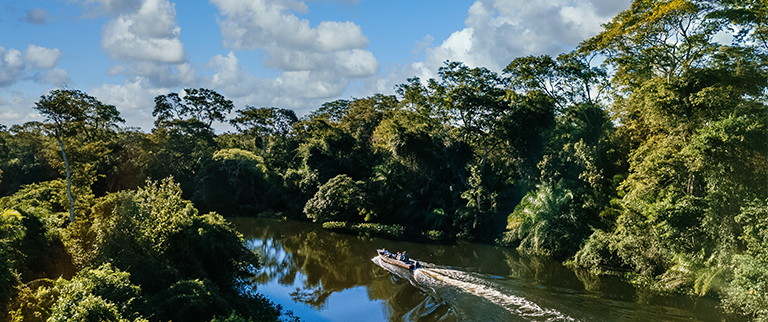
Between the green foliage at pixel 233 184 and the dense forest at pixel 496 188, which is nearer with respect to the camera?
the dense forest at pixel 496 188

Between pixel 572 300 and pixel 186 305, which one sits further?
pixel 572 300

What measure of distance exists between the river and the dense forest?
3.66 ft

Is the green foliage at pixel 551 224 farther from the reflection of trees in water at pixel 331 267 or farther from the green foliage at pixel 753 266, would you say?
the green foliage at pixel 753 266

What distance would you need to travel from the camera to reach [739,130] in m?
11.9

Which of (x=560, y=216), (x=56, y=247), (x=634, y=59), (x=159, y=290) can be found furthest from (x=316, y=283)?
(x=634, y=59)

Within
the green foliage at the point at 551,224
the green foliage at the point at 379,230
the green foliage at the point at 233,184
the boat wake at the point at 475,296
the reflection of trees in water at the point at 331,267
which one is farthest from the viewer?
the green foliage at the point at 233,184

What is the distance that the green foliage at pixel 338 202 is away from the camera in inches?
1145

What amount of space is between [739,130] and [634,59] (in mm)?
6547

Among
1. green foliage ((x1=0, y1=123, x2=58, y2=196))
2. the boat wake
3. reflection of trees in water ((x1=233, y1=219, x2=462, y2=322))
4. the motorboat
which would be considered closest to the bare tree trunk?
reflection of trees in water ((x1=233, y1=219, x2=462, y2=322))

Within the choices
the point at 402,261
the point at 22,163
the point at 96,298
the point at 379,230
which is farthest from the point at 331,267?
the point at 22,163

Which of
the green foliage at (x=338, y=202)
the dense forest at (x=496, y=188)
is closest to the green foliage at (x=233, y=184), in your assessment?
the dense forest at (x=496, y=188)

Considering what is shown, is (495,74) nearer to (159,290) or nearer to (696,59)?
(696,59)

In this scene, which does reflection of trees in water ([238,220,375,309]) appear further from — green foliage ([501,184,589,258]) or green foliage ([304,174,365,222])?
green foliage ([501,184,589,258])

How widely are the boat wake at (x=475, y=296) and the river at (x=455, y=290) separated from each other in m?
0.03
